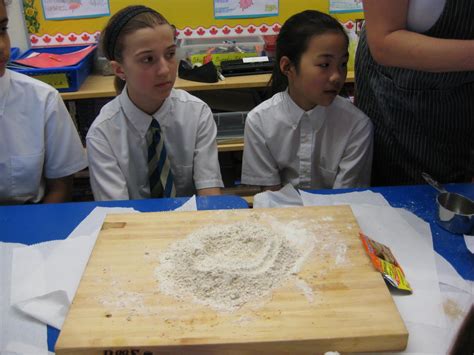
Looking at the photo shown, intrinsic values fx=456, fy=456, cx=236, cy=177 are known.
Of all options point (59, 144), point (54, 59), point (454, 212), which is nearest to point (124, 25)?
point (59, 144)

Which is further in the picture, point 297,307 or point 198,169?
point 198,169

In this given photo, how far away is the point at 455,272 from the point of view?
0.92 metres

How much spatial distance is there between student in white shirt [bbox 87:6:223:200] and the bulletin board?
4.16ft

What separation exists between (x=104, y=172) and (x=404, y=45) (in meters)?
0.94

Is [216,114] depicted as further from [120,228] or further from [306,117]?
[120,228]

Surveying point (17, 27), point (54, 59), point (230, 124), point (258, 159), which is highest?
point (17, 27)

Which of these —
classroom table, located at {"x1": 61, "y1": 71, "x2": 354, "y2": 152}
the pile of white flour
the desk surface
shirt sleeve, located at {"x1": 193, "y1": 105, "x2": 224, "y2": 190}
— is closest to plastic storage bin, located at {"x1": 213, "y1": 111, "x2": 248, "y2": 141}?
classroom table, located at {"x1": 61, "y1": 71, "x2": 354, "y2": 152}

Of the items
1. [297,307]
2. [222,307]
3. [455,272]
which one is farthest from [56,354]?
[455,272]

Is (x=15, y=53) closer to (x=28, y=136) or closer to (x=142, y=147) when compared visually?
(x=28, y=136)

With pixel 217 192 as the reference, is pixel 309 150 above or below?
above

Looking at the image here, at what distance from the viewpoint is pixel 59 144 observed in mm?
1526

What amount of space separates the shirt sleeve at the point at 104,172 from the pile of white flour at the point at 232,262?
0.53 metres

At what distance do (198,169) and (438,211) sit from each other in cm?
79

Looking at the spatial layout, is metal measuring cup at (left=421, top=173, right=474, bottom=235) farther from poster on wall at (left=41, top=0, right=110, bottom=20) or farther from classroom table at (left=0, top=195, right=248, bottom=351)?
poster on wall at (left=41, top=0, right=110, bottom=20)
